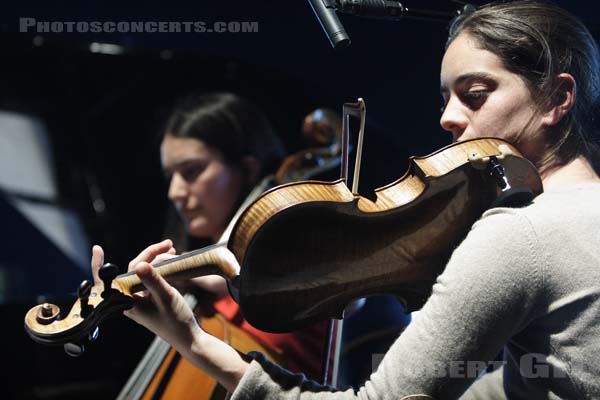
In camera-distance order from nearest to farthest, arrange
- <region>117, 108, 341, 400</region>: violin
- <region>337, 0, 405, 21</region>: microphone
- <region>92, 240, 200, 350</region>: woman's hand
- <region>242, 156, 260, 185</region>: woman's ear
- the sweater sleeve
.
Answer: the sweater sleeve, <region>92, 240, 200, 350</region>: woman's hand, <region>337, 0, 405, 21</region>: microphone, <region>117, 108, 341, 400</region>: violin, <region>242, 156, 260, 185</region>: woman's ear

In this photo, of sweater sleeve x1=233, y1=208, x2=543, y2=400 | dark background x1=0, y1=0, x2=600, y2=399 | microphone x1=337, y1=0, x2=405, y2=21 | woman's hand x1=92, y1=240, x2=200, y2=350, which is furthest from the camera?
dark background x1=0, y1=0, x2=600, y2=399

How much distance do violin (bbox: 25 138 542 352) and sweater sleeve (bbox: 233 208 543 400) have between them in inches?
3.8

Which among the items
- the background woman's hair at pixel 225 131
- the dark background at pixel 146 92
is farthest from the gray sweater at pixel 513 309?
the background woman's hair at pixel 225 131

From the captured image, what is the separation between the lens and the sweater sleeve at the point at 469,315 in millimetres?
793

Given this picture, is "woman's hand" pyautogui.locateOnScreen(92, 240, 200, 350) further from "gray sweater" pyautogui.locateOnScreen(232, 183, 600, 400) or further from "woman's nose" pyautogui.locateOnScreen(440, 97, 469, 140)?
"woman's nose" pyautogui.locateOnScreen(440, 97, 469, 140)

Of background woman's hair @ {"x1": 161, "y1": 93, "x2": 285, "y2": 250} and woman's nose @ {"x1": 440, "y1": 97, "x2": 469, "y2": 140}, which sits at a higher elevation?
woman's nose @ {"x1": 440, "y1": 97, "x2": 469, "y2": 140}

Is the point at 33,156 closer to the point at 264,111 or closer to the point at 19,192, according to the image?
the point at 19,192

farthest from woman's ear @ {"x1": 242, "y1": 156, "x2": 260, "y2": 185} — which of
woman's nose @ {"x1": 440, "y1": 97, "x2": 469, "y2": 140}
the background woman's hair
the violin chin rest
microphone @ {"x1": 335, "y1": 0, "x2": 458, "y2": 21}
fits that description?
the violin chin rest

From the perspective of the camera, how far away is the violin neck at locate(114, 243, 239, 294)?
0.89m

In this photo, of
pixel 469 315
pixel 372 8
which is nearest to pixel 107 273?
pixel 469 315

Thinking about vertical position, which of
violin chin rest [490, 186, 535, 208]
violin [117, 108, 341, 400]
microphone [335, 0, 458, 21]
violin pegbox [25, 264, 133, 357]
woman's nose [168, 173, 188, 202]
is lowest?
violin [117, 108, 341, 400]

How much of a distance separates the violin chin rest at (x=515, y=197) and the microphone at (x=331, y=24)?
0.31m

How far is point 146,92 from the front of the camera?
2.33 metres

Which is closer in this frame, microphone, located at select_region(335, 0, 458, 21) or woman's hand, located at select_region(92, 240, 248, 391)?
woman's hand, located at select_region(92, 240, 248, 391)
